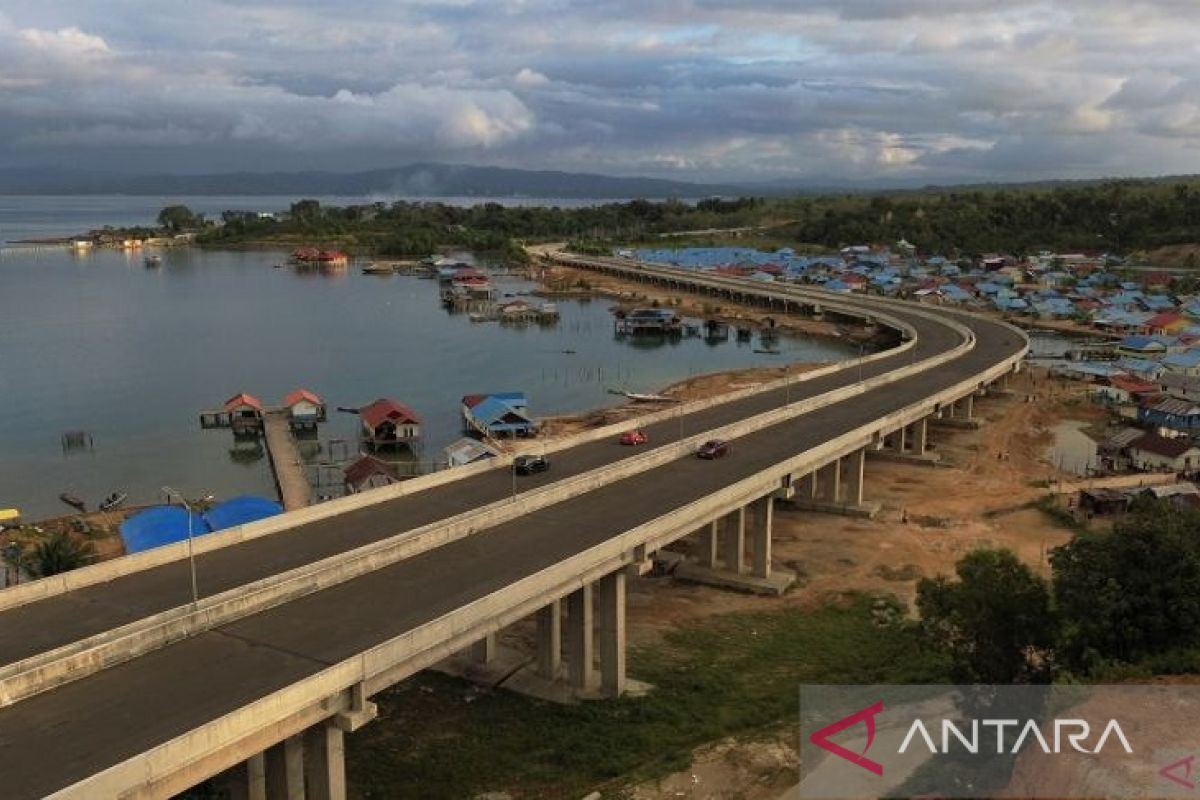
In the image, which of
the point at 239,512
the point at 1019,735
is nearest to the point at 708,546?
the point at 1019,735

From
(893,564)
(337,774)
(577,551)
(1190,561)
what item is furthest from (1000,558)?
(337,774)

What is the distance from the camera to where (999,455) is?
46.1m

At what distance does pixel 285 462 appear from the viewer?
145ft

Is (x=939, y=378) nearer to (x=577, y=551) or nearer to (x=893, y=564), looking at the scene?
(x=893, y=564)

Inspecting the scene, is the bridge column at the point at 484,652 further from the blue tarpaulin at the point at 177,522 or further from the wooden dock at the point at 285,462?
the wooden dock at the point at 285,462

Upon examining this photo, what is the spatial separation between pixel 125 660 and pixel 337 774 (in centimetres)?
381

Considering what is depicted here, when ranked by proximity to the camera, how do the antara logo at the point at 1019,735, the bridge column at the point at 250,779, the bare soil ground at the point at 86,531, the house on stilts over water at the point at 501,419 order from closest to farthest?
the antara logo at the point at 1019,735 → the bridge column at the point at 250,779 → the bare soil ground at the point at 86,531 → the house on stilts over water at the point at 501,419

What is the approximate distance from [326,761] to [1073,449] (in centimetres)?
4197

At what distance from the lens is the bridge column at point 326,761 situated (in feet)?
51.2

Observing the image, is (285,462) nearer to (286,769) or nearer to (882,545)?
(882,545)

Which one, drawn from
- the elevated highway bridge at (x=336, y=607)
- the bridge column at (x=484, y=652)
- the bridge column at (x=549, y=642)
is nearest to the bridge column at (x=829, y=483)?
the elevated highway bridge at (x=336, y=607)

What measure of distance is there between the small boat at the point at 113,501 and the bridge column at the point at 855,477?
28.5 metres

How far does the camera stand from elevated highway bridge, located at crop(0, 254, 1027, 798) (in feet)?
44.7

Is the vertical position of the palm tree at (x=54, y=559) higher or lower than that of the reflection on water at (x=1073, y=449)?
higher
